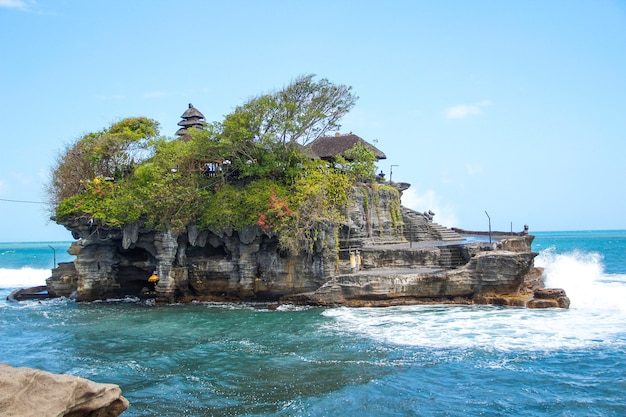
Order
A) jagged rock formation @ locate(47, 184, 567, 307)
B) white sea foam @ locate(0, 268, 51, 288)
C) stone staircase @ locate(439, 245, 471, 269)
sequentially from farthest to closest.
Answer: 1. white sea foam @ locate(0, 268, 51, 288)
2. stone staircase @ locate(439, 245, 471, 269)
3. jagged rock formation @ locate(47, 184, 567, 307)

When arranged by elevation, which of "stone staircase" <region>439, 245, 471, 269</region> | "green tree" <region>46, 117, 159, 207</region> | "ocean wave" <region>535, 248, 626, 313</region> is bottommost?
"ocean wave" <region>535, 248, 626, 313</region>

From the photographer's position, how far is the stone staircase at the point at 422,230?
102 ft

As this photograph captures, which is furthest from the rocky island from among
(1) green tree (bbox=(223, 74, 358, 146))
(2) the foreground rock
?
(2) the foreground rock

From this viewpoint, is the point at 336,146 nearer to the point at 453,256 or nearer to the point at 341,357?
the point at 453,256

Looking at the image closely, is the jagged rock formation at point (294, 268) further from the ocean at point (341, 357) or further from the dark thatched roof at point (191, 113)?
the dark thatched roof at point (191, 113)

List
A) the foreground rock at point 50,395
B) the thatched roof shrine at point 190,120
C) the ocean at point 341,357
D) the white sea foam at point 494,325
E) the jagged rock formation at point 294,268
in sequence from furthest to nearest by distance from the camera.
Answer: the thatched roof shrine at point 190,120 < the jagged rock formation at point 294,268 < the white sea foam at point 494,325 < the ocean at point 341,357 < the foreground rock at point 50,395

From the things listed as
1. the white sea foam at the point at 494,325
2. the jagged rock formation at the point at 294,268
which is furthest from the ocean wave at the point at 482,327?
the jagged rock formation at the point at 294,268

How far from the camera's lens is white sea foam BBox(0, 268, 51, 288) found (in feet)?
131

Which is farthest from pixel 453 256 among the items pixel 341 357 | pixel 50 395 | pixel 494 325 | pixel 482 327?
Result: pixel 50 395

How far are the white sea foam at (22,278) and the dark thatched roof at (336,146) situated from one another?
24586mm

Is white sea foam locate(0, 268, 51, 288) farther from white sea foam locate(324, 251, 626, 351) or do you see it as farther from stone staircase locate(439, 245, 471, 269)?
stone staircase locate(439, 245, 471, 269)

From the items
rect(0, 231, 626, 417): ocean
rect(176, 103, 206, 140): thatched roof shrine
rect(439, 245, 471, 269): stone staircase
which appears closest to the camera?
rect(0, 231, 626, 417): ocean

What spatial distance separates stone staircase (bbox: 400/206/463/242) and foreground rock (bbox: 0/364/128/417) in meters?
25.3

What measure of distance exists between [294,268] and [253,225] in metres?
2.79
